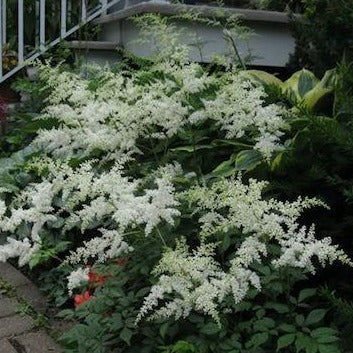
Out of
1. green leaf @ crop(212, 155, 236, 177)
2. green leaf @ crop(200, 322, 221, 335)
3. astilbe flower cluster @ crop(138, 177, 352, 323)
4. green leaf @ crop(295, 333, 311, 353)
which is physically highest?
astilbe flower cluster @ crop(138, 177, 352, 323)

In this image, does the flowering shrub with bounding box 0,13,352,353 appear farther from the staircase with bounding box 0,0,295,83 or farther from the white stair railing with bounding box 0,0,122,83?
the white stair railing with bounding box 0,0,122,83

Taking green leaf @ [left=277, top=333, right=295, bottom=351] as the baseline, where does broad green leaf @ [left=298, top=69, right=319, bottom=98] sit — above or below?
above

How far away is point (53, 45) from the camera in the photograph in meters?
5.59

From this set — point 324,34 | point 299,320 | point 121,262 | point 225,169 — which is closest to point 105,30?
point 324,34

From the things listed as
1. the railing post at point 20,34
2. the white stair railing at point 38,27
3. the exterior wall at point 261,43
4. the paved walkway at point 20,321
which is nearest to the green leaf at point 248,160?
the paved walkway at point 20,321

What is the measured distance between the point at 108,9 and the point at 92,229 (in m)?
3.91

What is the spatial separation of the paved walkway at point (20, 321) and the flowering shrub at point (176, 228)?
0.16 metres

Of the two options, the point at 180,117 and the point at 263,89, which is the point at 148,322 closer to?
the point at 180,117

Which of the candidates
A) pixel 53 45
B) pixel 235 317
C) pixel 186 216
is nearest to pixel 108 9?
pixel 53 45

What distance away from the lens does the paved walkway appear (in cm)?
218

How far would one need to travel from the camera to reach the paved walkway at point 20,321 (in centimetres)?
218

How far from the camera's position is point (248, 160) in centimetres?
239

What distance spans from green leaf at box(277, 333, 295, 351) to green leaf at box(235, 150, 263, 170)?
855 millimetres

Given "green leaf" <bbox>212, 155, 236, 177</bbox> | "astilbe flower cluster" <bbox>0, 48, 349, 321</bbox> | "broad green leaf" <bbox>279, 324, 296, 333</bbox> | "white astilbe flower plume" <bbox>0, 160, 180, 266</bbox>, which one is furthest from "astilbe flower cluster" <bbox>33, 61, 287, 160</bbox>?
"broad green leaf" <bbox>279, 324, 296, 333</bbox>
